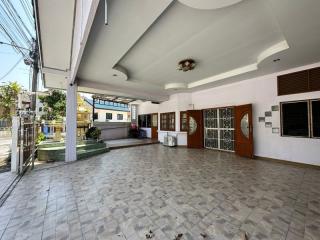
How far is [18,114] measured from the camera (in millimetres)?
4012

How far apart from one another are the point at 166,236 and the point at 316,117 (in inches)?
205

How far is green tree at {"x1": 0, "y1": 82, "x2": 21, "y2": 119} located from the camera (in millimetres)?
8555

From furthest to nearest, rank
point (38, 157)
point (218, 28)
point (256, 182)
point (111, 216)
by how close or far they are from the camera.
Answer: point (38, 157) → point (256, 182) → point (218, 28) → point (111, 216)

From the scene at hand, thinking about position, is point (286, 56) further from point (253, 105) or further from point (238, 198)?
point (238, 198)

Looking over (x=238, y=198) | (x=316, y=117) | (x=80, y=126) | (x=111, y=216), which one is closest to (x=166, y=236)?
(x=111, y=216)

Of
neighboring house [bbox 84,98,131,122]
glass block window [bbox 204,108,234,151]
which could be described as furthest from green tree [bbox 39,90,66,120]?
glass block window [bbox 204,108,234,151]

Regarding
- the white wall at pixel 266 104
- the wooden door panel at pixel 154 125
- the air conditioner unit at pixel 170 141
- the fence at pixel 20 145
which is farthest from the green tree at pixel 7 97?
the white wall at pixel 266 104

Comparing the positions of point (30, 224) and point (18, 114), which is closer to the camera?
point (30, 224)

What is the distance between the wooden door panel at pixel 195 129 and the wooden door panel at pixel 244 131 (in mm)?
1817

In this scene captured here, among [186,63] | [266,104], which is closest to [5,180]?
[186,63]

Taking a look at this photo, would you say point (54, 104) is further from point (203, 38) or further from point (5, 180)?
point (203, 38)

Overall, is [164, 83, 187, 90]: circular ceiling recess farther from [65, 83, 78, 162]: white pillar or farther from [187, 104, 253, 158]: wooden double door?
[65, 83, 78, 162]: white pillar

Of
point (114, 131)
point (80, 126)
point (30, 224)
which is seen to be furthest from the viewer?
point (114, 131)

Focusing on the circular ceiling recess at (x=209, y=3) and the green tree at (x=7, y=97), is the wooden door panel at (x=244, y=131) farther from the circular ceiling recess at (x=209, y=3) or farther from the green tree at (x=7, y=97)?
the green tree at (x=7, y=97)
